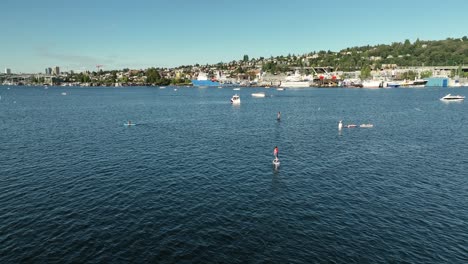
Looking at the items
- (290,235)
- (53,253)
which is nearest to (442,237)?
(290,235)

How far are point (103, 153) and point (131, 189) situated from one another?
2749 centimetres

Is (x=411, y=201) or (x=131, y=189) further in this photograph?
(x=131, y=189)

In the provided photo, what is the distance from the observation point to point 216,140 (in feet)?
284

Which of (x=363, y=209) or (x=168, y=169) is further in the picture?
(x=168, y=169)

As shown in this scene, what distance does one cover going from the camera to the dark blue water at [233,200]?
3080 cm

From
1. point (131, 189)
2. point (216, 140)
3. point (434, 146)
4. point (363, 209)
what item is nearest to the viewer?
point (363, 209)

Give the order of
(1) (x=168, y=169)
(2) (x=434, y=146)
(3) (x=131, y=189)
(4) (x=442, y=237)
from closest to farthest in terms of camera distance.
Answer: (4) (x=442, y=237) < (3) (x=131, y=189) < (1) (x=168, y=169) < (2) (x=434, y=146)

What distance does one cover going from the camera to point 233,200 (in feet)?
143

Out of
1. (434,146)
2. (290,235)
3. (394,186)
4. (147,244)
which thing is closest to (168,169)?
(147,244)

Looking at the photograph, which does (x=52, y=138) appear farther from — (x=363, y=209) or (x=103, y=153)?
(x=363, y=209)

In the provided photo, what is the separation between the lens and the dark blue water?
30.8 metres

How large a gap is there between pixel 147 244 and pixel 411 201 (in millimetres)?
36732

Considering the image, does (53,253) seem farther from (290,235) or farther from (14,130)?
(14,130)

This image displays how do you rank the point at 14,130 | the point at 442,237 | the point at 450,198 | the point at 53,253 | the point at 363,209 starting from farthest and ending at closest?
the point at 14,130 < the point at 450,198 < the point at 363,209 < the point at 442,237 < the point at 53,253
